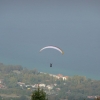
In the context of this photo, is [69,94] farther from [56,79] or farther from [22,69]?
[22,69]

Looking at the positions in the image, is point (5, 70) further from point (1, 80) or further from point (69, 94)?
point (69, 94)

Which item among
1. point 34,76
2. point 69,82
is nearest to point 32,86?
point 34,76

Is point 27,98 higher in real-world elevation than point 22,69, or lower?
lower

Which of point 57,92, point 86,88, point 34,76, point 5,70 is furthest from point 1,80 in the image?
point 86,88

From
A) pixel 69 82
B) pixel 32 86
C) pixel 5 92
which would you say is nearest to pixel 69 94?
pixel 69 82

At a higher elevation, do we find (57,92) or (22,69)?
(22,69)
